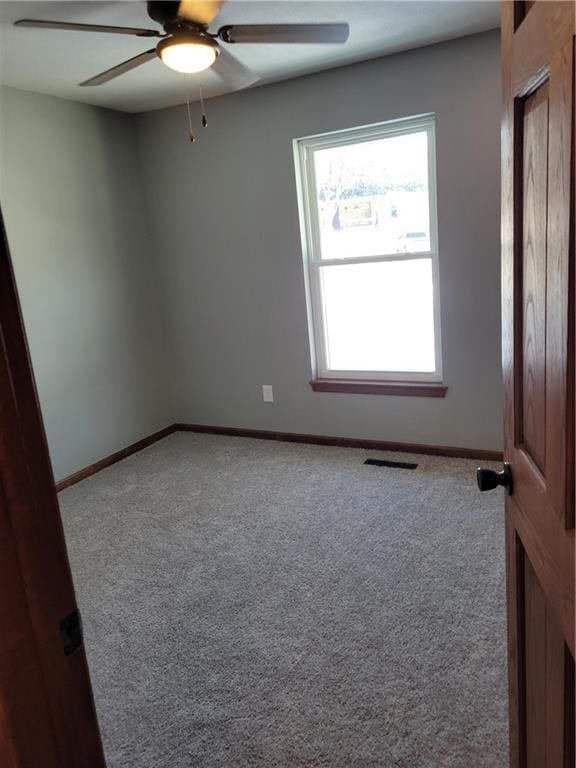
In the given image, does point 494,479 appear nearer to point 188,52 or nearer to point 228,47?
point 188,52

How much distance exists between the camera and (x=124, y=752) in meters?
1.70

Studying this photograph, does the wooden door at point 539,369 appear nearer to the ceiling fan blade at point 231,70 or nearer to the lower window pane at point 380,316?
the ceiling fan blade at point 231,70

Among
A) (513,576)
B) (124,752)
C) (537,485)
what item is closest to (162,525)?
(124,752)

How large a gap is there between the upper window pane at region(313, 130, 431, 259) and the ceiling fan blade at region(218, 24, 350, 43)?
4.25ft

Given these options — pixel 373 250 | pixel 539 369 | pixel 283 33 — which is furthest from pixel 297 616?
pixel 373 250

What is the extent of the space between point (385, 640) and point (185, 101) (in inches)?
142

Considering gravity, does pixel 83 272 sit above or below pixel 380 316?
above

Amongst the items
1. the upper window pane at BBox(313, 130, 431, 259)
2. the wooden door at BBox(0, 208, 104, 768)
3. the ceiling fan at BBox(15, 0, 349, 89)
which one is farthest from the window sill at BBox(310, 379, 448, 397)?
the wooden door at BBox(0, 208, 104, 768)

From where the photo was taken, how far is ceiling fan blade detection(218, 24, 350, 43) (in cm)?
217

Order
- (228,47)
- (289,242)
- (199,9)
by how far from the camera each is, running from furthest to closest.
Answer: (289,242), (228,47), (199,9)

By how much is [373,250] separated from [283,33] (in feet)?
5.55

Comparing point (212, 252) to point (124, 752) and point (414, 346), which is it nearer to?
point (414, 346)

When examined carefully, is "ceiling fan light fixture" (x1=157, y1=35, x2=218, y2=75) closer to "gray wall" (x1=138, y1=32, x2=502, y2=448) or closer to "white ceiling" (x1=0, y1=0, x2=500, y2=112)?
"white ceiling" (x1=0, y1=0, x2=500, y2=112)

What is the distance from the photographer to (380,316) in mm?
3807
